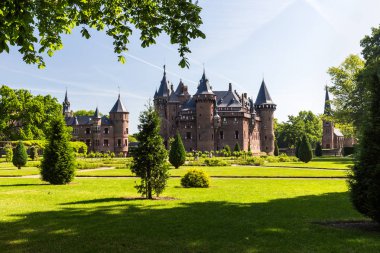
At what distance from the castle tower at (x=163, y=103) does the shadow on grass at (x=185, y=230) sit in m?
64.3

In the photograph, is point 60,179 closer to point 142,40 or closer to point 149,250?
point 142,40

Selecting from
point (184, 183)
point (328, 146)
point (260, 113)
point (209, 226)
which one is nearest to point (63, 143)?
point (184, 183)

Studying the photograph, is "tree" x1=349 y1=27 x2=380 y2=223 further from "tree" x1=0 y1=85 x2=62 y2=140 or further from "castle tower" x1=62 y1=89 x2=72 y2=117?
"castle tower" x1=62 y1=89 x2=72 y2=117

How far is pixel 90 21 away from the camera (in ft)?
37.0

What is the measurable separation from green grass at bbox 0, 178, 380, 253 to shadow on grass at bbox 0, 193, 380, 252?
0.07 feet

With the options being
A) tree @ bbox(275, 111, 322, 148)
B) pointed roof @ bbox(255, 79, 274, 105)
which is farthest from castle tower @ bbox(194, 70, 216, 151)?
tree @ bbox(275, 111, 322, 148)

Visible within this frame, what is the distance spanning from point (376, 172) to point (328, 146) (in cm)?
10003

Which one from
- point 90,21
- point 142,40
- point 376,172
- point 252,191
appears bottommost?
point 252,191

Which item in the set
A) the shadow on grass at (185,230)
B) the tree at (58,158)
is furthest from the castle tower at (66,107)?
the shadow on grass at (185,230)

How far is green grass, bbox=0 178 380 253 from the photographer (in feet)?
25.1

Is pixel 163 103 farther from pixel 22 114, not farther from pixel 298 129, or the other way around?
pixel 298 129

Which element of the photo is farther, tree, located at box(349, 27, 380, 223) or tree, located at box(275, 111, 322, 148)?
tree, located at box(275, 111, 322, 148)

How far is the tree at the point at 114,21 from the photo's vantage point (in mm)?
9547

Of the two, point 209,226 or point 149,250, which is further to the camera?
point 209,226
